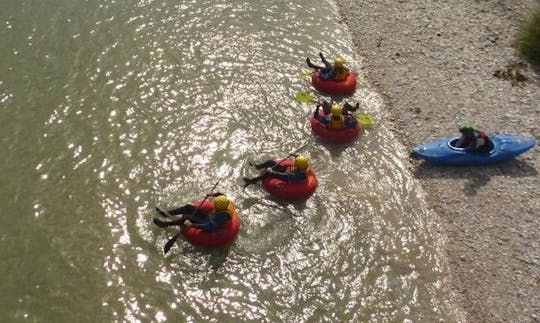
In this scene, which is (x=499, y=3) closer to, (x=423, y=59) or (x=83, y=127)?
(x=423, y=59)

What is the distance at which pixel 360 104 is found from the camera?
18.6 m

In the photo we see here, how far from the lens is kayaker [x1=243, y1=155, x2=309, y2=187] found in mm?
14492

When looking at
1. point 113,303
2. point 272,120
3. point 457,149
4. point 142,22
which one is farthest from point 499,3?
point 113,303

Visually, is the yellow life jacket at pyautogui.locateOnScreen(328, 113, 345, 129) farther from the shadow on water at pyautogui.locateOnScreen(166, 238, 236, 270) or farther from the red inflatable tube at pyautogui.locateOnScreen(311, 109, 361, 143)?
the shadow on water at pyautogui.locateOnScreen(166, 238, 236, 270)

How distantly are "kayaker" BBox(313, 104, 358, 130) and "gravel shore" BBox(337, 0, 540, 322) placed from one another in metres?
1.92

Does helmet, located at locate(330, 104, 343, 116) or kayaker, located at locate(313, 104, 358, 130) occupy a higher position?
helmet, located at locate(330, 104, 343, 116)

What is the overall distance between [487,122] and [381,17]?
25.3ft

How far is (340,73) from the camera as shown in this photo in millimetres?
18734

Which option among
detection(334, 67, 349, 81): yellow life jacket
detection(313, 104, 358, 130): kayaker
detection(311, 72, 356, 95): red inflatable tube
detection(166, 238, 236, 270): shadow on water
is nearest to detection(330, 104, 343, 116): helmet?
detection(313, 104, 358, 130): kayaker

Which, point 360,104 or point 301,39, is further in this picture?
point 301,39

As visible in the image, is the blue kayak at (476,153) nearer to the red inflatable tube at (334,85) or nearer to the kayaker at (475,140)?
the kayaker at (475,140)

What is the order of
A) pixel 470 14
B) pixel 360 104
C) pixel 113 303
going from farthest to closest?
pixel 470 14, pixel 360 104, pixel 113 303

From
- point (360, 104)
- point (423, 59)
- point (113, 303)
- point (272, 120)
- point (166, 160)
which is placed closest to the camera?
point (113, 303)

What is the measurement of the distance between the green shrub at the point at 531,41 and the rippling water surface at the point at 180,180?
6163 mm
